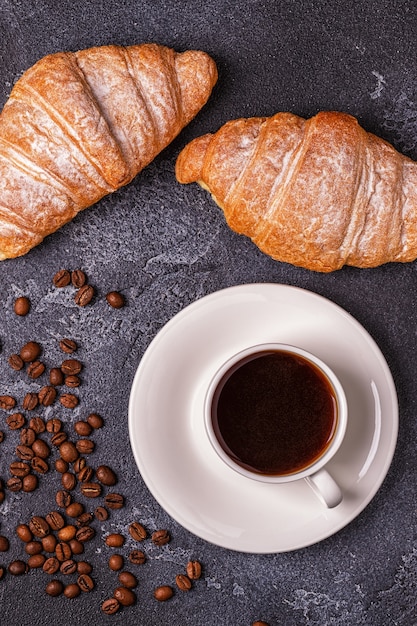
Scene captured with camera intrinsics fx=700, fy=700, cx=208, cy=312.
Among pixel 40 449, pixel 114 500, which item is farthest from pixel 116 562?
pixel 40 449

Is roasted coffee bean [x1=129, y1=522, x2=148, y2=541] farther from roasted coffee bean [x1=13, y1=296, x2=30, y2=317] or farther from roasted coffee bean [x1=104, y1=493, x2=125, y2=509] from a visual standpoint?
roasted coffee bean [x1=13, y1=296, x2=30, y2=317]

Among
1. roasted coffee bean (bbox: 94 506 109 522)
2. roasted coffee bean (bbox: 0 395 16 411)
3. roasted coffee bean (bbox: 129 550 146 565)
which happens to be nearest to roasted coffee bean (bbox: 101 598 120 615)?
roasted coffee bean (bbox: 129 550 146 565)

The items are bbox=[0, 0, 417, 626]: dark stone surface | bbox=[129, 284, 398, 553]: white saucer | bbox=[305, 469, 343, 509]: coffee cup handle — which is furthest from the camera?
bbox=[0, 0, 417, 626]: dark stone surface

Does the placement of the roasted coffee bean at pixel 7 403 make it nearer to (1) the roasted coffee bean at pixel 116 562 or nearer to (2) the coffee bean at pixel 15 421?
(2) the coffee bean at pixel 15 421

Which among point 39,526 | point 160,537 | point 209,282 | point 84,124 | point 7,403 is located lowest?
point 39,526

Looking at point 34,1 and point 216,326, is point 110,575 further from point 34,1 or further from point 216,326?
point 34,1

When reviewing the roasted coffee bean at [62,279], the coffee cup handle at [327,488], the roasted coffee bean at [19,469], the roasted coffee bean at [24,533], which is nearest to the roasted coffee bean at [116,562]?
the roasted coffee bean at [24,533]

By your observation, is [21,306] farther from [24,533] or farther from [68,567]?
[68,567]
